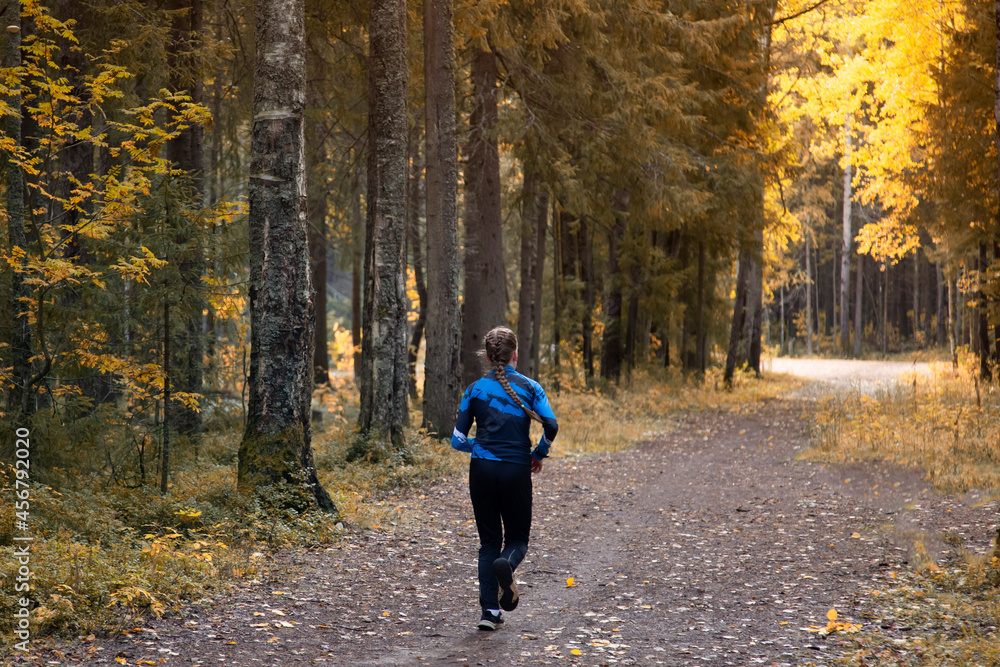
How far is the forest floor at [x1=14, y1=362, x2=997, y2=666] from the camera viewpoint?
197 inches

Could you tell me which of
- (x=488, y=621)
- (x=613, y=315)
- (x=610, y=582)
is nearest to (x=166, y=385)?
(x=488, y=621)

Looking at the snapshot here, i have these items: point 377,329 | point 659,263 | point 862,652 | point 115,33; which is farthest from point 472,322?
point 862,652

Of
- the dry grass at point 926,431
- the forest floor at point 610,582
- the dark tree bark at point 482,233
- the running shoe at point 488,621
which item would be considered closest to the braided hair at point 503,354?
the running shoe at point 488,621

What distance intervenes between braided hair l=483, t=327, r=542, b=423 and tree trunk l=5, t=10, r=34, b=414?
489cm

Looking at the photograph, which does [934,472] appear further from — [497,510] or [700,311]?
[700,311]

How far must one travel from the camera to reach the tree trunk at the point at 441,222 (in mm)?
12797

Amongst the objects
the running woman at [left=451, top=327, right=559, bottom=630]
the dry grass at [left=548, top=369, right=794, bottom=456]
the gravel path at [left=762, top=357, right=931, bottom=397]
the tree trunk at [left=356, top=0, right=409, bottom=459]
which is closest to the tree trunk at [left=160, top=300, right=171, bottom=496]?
the tree trunk at [left=356, top=0, right=409, bottom=459]

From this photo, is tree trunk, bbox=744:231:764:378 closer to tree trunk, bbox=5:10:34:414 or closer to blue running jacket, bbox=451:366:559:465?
blue running jacket, bbox=451:366:559:465

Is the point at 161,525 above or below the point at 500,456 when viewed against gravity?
below

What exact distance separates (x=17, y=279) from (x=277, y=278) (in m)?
2.52

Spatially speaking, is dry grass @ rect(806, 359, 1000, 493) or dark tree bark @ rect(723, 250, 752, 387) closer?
dry grass @ rect(806, 359, 1000, 493)

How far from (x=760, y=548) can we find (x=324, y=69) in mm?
11098

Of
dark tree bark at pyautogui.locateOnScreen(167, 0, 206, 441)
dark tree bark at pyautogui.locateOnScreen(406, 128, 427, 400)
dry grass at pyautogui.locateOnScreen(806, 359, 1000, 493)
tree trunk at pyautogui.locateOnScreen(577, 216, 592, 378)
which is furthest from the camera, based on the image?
tree trunk at pyautogui.locateOnScreen(577, 216, 592, 378)

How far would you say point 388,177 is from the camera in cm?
1125
